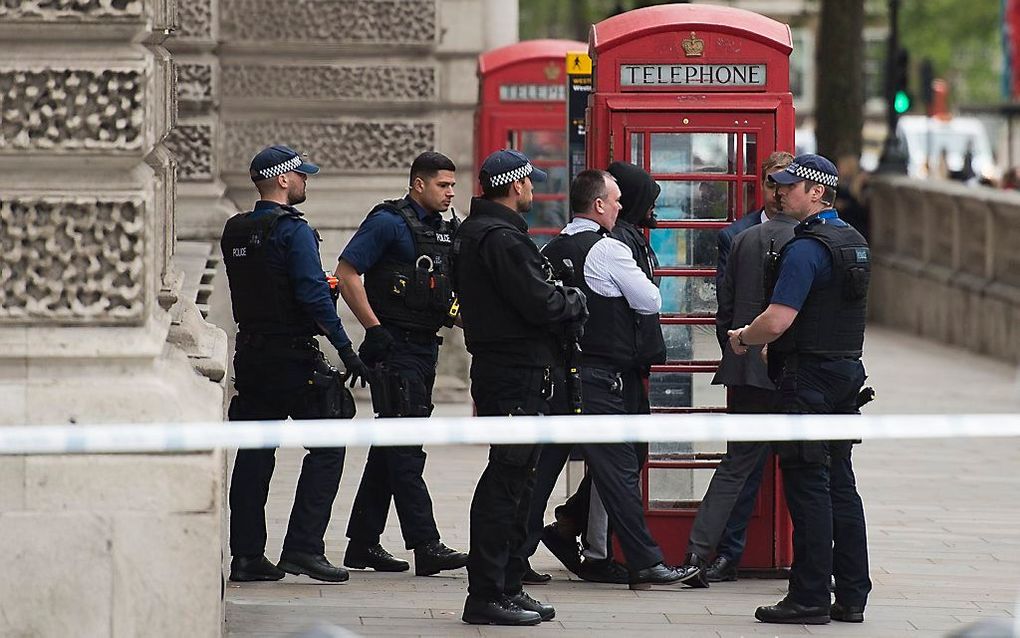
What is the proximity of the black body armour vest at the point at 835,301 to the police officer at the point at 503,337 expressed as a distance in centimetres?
91

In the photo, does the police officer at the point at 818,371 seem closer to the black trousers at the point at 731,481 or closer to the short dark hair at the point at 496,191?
the black trousers at the point at 731,481

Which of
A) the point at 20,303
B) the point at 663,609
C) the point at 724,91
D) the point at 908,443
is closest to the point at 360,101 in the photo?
the point at 908,443

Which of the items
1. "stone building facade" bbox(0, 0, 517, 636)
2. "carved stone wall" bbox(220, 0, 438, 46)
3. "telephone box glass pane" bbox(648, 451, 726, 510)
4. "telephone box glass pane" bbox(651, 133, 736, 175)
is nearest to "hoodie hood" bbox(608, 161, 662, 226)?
"telephone box glass pane" bbox(651, 133, 736, 175)

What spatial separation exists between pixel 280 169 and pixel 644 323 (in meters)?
1.63

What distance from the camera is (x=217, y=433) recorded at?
630cm

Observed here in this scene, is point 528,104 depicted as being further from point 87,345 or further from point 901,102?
point 901,102

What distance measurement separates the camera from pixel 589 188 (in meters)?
8.26

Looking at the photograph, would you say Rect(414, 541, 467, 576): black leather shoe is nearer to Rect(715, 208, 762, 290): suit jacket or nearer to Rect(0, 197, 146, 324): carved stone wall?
Rect(715, 208, 762, 290): suit jacket

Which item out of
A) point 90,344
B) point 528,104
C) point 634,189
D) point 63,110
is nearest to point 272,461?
point 634,189

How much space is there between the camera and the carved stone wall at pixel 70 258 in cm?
623

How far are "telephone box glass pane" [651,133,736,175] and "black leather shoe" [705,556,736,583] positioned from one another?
1668 millimetres

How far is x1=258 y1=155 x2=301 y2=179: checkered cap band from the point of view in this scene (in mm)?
8438

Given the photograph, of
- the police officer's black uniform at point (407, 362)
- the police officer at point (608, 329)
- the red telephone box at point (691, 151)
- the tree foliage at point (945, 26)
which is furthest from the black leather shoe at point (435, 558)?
the tree foliage at point (945, 26)

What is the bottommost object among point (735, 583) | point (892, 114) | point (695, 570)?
point (735, 583)
